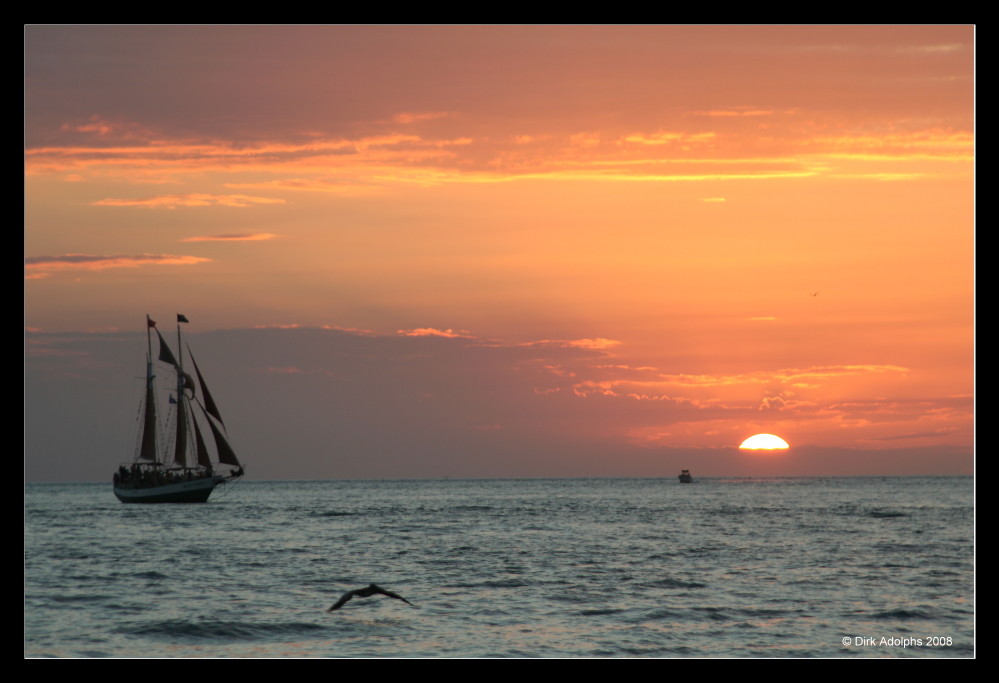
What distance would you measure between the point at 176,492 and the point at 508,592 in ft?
245

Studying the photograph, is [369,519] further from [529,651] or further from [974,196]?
[974,196]

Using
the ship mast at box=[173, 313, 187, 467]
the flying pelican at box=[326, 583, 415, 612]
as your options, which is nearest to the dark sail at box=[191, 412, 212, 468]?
the ship mast at box=[173, 313, 187, 467]

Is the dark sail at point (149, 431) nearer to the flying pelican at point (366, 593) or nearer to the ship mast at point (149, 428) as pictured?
the ship mast at point (149, 428)

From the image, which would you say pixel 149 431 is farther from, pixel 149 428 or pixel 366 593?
pixel 366 593

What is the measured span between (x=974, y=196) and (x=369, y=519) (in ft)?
269

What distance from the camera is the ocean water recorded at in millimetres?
27031

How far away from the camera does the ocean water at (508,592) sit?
27.0 meters

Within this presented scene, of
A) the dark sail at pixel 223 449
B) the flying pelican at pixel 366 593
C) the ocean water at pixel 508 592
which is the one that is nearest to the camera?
the flying pelican at pixel 366 593

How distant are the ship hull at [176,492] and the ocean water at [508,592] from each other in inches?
1119

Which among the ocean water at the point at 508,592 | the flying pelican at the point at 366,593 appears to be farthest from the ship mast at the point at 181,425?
the flying pelican at the point at 366,593

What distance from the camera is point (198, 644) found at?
2781 centimetres

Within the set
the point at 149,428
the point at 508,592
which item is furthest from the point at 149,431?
the point at 508,592

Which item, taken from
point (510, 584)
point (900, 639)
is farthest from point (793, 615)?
point (510, 584)

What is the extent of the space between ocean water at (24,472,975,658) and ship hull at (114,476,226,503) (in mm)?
28426
